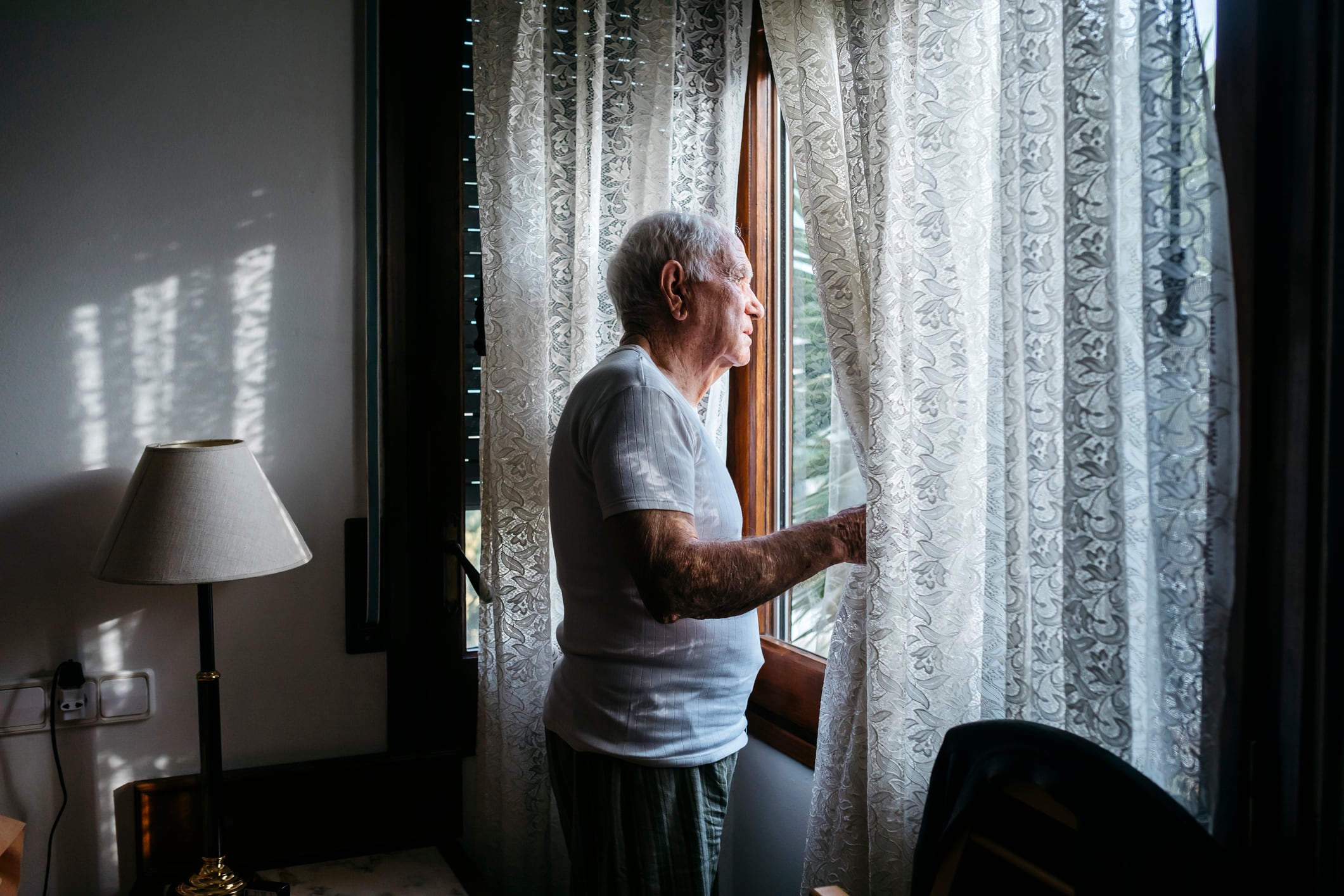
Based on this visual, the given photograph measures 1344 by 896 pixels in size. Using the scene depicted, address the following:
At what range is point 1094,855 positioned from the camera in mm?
836

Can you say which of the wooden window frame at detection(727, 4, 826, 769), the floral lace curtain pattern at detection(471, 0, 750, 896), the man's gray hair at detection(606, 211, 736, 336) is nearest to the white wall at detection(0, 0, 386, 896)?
the floral lace curtain pattern at detection(471, 0, 750, 896)

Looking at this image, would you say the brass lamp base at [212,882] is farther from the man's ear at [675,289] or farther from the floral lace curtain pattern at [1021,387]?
the man's ear at [675,289]

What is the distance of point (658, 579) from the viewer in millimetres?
1119

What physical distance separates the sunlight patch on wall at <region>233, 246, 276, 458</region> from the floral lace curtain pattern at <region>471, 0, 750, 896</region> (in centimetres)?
44

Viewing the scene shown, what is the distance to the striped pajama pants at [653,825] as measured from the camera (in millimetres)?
1260

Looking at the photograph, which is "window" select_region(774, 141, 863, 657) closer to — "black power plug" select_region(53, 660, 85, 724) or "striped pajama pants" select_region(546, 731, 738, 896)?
"striped pajama pants" select_region(546, 731, 738, 896)

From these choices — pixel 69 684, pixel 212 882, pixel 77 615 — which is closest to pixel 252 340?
pixel 77 615

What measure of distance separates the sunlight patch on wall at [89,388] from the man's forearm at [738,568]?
1.18 metres

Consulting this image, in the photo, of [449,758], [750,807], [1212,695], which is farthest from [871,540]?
[449,758]

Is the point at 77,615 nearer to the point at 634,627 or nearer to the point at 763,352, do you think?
the point at 634,627

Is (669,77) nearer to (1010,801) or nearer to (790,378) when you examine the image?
(790,378)

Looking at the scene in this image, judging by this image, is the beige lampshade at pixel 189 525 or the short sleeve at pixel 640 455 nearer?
the short sleeve at pixel 640 455

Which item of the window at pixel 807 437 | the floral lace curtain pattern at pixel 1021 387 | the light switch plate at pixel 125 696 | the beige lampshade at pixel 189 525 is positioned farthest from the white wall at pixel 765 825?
the light switch plate at pixel 125 696

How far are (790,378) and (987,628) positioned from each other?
811mm
